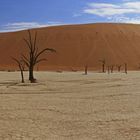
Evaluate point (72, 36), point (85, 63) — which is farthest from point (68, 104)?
point (72, 36)

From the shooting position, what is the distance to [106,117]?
12.7 m

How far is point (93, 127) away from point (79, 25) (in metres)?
99.4

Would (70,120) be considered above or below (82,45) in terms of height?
below

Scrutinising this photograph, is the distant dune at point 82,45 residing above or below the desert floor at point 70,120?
above

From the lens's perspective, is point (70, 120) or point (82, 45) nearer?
point (70, 120)

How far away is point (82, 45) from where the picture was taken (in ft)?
303

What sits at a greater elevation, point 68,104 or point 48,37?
point 48,37

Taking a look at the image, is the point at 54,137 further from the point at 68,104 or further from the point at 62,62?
the point at 62,62

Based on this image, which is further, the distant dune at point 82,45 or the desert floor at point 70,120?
the distant dune at point 82,45

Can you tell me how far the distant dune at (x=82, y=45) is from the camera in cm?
8450

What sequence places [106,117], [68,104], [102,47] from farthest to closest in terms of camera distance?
[102,47] → [68,104] → [106,117]

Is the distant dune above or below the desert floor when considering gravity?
above

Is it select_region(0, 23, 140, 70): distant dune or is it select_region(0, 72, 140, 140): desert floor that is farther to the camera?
select_region(0, 23, 140, 70): distant dune

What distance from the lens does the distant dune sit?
84.5 metres
